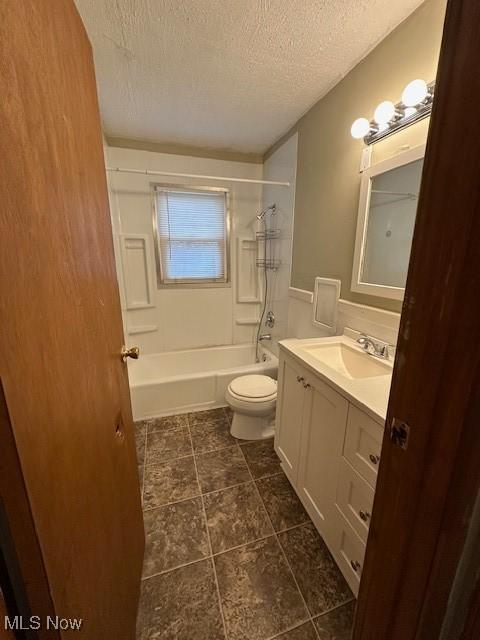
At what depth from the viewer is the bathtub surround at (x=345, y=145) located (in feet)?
3.78

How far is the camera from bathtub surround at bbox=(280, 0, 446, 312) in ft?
3.78

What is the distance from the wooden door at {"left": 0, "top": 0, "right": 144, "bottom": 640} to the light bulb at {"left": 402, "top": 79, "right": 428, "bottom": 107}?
1.26 meters

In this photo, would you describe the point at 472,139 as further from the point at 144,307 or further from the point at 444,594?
the point at 144,307

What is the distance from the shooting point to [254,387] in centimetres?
205

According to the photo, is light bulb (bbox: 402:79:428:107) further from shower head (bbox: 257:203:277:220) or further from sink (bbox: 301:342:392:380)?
shower head (bbox: 257:203:277:220)

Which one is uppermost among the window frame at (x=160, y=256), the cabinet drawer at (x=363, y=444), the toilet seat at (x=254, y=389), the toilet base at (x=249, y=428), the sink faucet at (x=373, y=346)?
the window frame at (x=160, y=256)

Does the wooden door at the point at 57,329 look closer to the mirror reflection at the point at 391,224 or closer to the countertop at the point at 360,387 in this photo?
the countertop at the point at 360,387

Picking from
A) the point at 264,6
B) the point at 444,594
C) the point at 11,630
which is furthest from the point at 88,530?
the point at 264,6

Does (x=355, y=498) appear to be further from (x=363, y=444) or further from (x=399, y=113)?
(x=399, y=113)

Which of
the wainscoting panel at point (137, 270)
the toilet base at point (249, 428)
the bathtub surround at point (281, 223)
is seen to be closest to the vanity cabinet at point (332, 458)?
the toilet base at point (249, 428)

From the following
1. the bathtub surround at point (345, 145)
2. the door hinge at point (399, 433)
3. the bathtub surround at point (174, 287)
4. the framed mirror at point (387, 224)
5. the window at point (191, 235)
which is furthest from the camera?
the window at point (191, 235)

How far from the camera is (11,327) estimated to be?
0.37 metres

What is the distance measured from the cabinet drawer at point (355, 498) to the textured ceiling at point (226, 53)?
200 centimetres

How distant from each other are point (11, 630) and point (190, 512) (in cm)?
126
